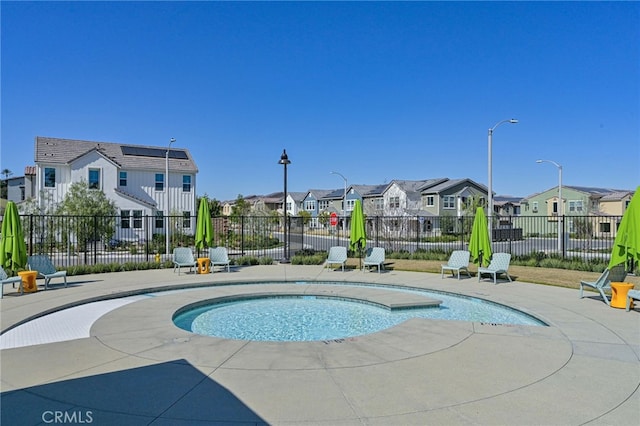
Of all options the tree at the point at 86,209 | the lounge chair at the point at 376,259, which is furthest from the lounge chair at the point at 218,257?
the tree at the point at 86,209

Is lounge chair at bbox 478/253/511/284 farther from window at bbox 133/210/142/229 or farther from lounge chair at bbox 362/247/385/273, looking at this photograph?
window at bbox 133/210/142/229

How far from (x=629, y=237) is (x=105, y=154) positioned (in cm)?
3507

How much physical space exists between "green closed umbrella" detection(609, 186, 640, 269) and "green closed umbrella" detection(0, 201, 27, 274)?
15.7 meters

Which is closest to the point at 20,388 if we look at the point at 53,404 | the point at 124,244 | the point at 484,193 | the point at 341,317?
the point at 53,404

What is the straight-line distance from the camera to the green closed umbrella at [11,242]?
11438 millimetres

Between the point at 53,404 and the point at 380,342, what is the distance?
4.71 metres

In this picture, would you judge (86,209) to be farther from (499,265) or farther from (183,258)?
(499,265)

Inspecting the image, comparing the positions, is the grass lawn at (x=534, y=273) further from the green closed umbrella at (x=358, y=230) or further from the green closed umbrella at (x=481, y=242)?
the green closed umbrella at (x=358, y=230)

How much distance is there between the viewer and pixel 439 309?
10.5m

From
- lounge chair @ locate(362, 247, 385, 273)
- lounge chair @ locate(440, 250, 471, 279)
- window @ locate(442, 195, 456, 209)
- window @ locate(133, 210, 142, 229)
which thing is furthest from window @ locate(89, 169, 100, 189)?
window @ locate(442, 195, 456, 209)

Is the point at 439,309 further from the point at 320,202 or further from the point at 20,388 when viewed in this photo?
the point at 320,202

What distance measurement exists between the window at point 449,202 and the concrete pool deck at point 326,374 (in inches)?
1789

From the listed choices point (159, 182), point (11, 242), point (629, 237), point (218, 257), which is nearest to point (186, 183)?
point (159, 182)

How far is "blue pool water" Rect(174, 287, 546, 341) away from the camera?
8.62 m
